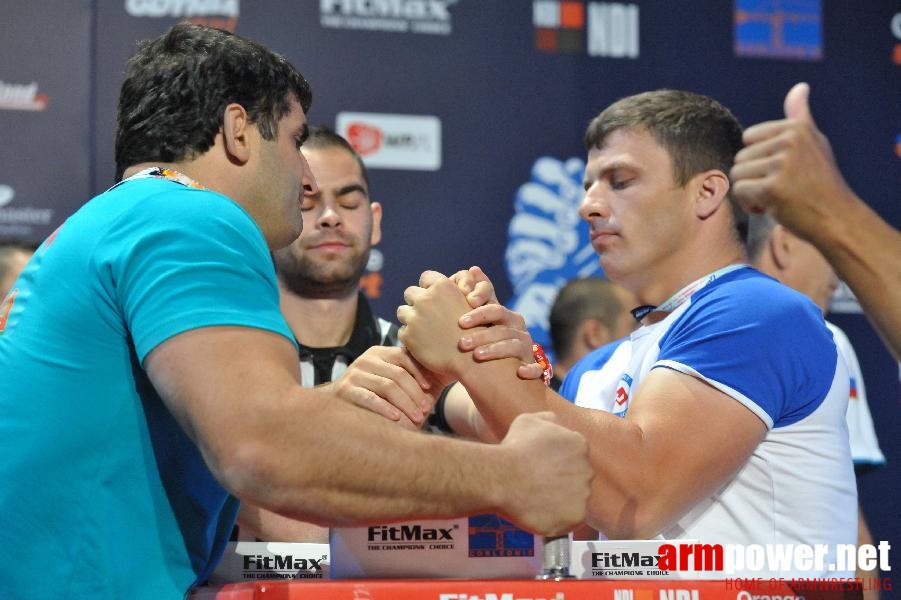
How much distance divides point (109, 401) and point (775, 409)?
1137 millimetres

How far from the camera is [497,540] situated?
1.51 meters

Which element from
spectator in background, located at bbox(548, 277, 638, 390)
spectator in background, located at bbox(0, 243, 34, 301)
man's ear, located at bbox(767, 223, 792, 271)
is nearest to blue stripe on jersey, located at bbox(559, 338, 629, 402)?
man's ear, located at bbox(767, 223, 792, 271)

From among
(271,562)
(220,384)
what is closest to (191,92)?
(220,384)

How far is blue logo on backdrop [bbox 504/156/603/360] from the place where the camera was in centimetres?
435

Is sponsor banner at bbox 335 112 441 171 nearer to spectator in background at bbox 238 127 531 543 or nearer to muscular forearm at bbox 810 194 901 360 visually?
spectator in background at bbox 238 127 531 543

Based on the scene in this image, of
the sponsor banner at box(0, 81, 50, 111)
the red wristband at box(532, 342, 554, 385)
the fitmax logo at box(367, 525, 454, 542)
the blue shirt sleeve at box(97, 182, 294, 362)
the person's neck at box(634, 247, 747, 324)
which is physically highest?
the sponsor banner at box(0, 81, 50, 111)

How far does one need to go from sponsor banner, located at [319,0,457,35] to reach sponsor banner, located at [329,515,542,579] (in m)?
3.10

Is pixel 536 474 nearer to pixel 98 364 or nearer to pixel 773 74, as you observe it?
pixel 98 364

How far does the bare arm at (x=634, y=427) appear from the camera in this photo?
1926 millimetres

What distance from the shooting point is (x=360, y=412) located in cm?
147

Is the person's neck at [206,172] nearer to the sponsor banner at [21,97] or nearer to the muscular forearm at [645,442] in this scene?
the muscular forearm at [645,442]

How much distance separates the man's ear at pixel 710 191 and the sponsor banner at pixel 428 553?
3.89 ft

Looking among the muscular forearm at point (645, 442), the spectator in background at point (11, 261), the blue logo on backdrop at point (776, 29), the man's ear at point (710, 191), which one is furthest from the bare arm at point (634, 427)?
the blue logo on backdrop at point (776, 29)

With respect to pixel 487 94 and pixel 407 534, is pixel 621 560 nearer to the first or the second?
pixel 407 534
